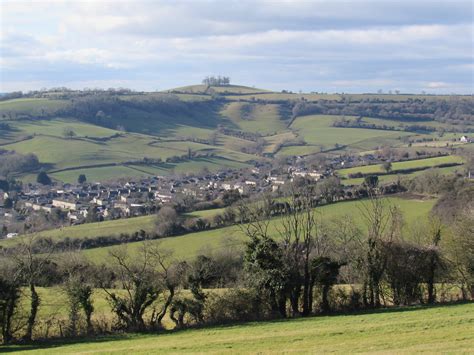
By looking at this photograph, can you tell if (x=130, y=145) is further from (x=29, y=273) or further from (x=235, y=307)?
(x=235, y=307)

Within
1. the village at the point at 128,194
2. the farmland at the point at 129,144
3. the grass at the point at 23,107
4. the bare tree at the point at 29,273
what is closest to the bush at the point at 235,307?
the bare tree at the point at 29,273

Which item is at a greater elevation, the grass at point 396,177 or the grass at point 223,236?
the grass at point 396,177

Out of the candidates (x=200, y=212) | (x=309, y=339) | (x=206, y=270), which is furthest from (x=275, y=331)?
(x=200, y=212)

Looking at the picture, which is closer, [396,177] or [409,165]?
[396,177]

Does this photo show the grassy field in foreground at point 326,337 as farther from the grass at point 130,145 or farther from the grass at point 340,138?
the grass at point 340,138

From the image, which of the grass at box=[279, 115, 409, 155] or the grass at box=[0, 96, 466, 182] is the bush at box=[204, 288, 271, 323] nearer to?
the grass at box=[0, 96, 466, 182]

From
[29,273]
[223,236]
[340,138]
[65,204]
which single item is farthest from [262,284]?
[340,138]

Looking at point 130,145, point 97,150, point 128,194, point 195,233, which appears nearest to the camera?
point 195,233

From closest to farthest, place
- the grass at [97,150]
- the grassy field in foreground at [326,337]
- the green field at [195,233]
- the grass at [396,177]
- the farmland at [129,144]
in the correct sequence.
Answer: the grassy field in foreground at [326,337], the green field at [195,233], the grass at [396,177], the grass at [97,150], the farmland at [129,144]
